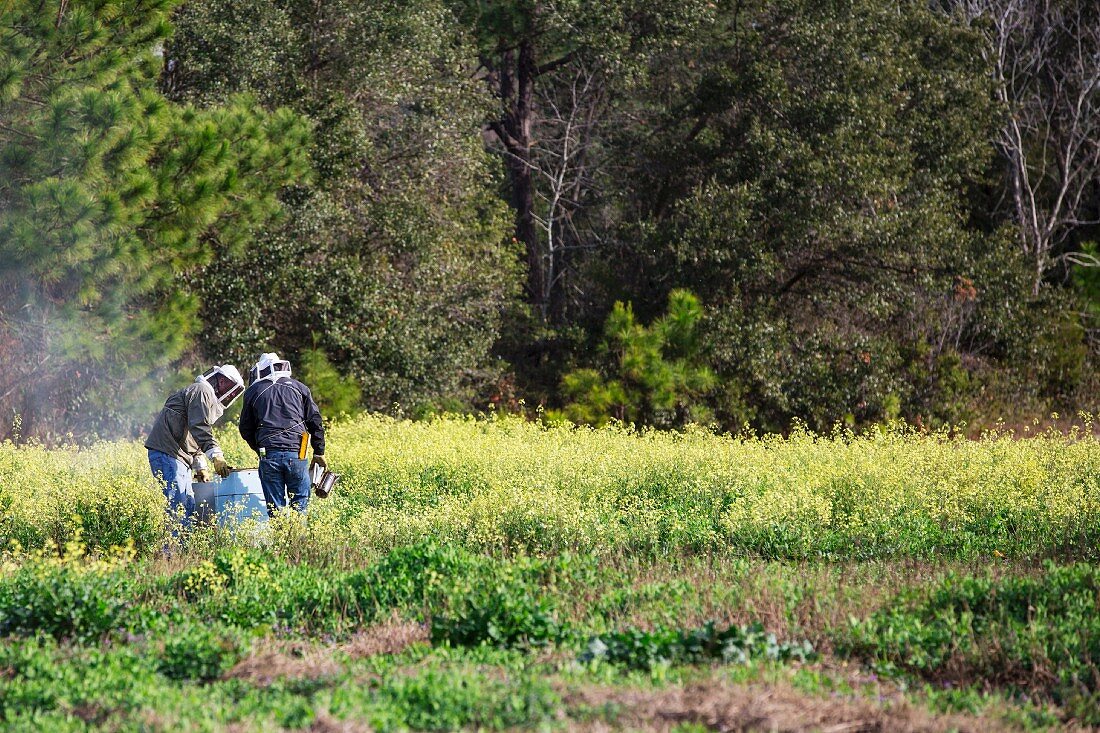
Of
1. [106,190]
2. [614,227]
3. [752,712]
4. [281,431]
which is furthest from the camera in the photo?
[614,227]

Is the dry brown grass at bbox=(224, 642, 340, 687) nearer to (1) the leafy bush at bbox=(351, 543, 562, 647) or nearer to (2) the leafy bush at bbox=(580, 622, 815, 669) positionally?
(1) the leafy bush at bbox=(351, 543, 562, 647)

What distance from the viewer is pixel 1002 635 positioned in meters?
6.30

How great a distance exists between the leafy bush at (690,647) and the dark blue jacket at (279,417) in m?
3.96

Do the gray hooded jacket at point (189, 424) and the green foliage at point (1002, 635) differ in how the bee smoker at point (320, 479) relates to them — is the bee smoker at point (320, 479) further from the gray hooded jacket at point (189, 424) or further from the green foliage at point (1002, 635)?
the green foliage at point (1002, 635)

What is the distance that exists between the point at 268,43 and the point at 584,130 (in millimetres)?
8476

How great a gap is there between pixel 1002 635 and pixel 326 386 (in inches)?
585

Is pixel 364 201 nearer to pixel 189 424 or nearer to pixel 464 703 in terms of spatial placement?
pixel 189 424

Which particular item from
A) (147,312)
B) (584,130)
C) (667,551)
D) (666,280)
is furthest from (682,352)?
(667,551)

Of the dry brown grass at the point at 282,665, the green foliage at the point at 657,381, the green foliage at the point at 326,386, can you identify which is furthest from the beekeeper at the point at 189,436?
the green foliage at the point at 657,381

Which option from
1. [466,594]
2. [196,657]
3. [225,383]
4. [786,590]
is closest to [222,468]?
[225,383]

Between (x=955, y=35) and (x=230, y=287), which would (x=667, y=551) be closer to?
(x=230, y=287)

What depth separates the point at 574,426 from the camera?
68.3 ft

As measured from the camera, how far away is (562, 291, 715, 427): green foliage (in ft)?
67.6

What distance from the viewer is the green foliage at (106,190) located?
1349 centimetres
